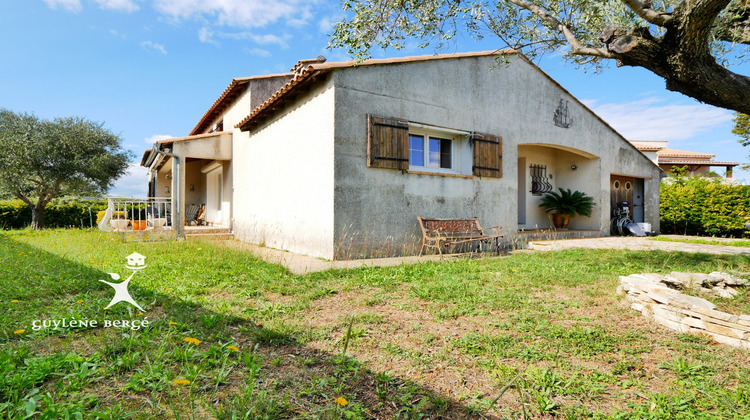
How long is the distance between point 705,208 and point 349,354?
16.2 meters

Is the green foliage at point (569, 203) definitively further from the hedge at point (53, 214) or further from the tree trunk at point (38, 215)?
the tree trunk at point (38, 215)

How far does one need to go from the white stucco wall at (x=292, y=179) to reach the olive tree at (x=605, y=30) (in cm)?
163

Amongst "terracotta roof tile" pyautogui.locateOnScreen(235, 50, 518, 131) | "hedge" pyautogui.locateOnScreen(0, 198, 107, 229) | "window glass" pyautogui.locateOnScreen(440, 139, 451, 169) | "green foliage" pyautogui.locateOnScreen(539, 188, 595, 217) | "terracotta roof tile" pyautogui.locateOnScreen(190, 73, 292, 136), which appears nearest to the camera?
"terracotta roof tile" pyautogui.locateOnScreen(235, 50, 518, 131)

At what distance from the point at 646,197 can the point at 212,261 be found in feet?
50.7

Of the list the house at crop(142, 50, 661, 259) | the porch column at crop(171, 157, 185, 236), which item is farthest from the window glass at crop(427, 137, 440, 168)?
the porch column at crop(171, 157, 185, 236)

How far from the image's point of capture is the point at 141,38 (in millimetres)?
6695

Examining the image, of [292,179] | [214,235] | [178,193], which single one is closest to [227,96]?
[178,193]

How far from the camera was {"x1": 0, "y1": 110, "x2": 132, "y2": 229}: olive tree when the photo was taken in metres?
14.3

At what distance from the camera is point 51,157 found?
14.8 m

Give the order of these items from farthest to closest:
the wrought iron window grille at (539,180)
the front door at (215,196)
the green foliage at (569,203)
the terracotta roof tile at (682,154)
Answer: the terracotta roof tile at (682,154), the front door at (215,196), the wrought iron window grille at (539,180), the green foliage at (569,203)

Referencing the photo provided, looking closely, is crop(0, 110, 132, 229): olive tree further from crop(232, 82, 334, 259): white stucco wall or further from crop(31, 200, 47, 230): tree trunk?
crop(232, 82, 334, 259): white stucco wall

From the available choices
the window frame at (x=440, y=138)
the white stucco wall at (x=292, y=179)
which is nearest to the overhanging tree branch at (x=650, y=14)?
the window frame at (x=440, y=138)

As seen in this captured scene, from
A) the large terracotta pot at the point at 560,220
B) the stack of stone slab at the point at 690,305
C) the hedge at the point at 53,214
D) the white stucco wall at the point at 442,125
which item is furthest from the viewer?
the hedge at the point at 53,214

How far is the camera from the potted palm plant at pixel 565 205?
11431 mm
